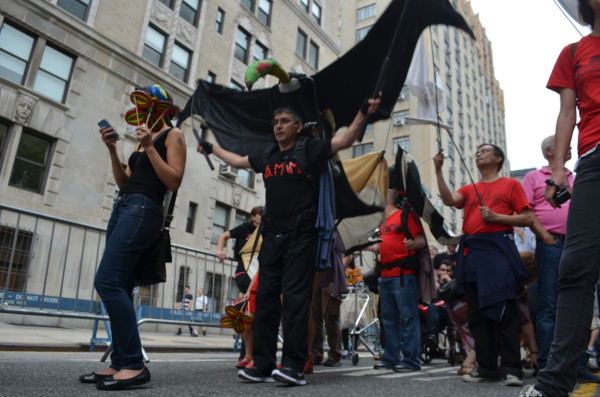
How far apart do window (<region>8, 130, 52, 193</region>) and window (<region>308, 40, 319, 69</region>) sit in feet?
58.3

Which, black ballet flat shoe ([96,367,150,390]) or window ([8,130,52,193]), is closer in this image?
black ballet flat shoe ([96,367,150,390])

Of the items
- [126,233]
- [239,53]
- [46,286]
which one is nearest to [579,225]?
[126,233]

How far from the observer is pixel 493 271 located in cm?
421

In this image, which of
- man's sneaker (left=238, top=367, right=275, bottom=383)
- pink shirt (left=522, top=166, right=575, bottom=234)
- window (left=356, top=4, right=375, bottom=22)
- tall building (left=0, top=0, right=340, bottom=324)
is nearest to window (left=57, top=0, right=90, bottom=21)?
tall building (left=0, top=0, right=340, bottom=324)

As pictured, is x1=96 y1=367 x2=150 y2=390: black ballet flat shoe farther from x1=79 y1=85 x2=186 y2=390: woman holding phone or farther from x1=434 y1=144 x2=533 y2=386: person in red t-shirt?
x1=434 y1=144 x2=533 y2=386: person in red t-shirt

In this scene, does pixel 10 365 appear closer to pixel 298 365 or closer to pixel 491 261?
pixel 298 365

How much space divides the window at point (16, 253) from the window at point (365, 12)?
45351 millimetres

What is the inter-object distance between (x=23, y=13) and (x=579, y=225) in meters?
17.3

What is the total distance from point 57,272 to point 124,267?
3341mm

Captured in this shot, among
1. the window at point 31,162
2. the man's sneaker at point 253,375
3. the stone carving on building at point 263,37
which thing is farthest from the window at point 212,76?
the man's sneaker at point 253,375

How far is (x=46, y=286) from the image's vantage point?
17.9 feet

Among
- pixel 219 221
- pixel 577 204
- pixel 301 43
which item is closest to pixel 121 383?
pixel 577 204

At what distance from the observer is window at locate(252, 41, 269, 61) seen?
81.4ft

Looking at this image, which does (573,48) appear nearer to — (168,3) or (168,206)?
(168,206)
